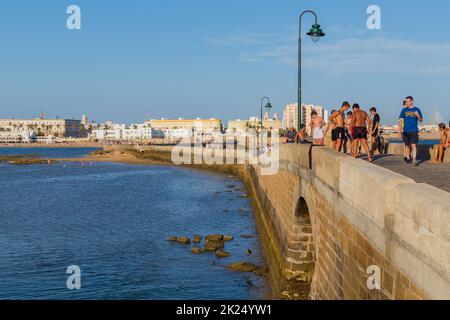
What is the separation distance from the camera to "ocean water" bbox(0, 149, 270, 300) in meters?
20.6

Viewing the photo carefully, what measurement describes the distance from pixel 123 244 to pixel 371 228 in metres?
23.2

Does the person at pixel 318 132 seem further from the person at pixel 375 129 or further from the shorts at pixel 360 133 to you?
the person at pixel 375 129

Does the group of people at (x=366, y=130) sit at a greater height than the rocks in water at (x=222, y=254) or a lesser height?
Answer: greater

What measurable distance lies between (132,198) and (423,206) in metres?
46.5

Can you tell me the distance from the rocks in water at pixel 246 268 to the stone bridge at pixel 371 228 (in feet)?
23.8

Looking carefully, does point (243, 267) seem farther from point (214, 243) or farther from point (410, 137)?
point (410, 137)

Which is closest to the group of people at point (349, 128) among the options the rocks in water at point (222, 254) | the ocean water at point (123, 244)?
the ocean water at point (123, 244)

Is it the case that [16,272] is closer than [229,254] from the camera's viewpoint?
Yes

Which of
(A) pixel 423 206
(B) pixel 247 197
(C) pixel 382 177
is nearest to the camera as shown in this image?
(A) pixel 423 206

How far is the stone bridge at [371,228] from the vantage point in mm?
5090

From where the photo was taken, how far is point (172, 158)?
10781 cm
